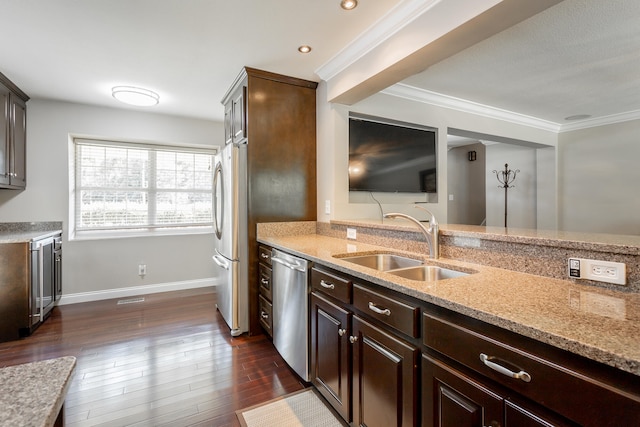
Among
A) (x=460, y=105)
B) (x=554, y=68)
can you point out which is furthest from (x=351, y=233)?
(x=554, y=68)

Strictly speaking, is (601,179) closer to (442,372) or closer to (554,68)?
(554,68)

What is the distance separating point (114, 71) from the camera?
2.86 meters

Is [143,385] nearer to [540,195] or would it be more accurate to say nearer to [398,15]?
[398,15]

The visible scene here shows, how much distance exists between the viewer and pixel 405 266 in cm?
196

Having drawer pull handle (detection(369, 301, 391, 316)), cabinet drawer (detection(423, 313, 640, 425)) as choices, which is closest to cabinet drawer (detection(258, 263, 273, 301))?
drawer pull handle (detection(369, 301, 391, 316))

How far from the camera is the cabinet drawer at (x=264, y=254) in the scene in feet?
8.64

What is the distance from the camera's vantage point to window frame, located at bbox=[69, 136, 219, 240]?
3830 millimetres

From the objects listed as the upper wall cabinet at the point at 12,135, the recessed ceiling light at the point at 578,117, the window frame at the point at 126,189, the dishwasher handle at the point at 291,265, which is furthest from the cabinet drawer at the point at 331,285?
the recessed ceiling light at the point at 578,117

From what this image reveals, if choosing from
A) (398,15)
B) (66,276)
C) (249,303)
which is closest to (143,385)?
(249,303)

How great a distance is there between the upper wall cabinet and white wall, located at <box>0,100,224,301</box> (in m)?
0.10

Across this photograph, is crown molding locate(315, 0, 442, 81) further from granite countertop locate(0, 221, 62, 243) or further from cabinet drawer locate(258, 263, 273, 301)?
granite countertop locate(0, 221, 62, 243)

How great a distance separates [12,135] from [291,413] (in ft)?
13.1

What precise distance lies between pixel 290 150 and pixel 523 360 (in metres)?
2.60

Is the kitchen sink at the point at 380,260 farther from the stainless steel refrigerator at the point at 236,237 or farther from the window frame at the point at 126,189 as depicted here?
the window frame at the point at 126,189
